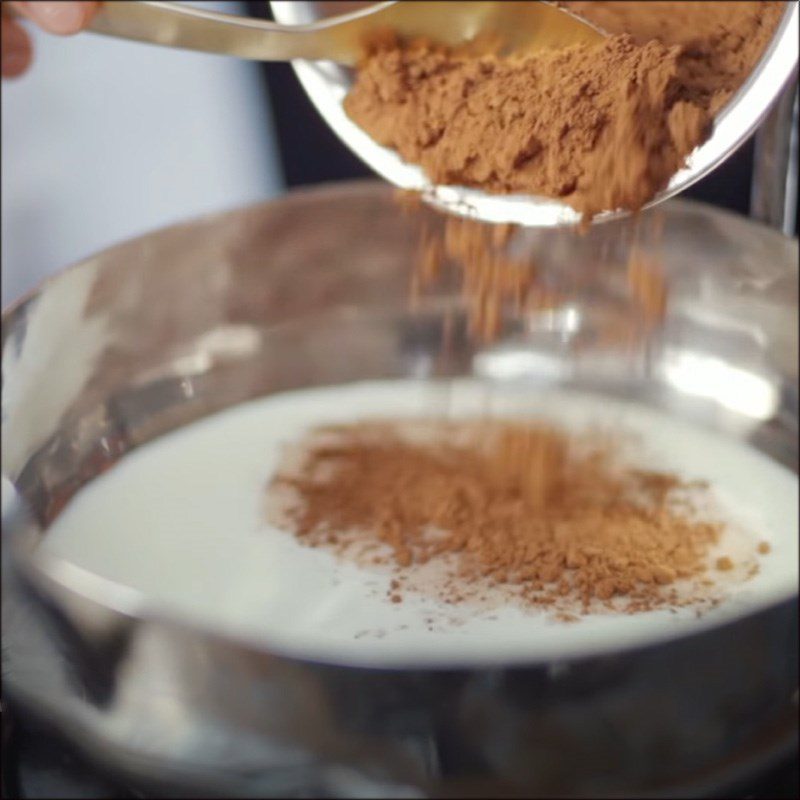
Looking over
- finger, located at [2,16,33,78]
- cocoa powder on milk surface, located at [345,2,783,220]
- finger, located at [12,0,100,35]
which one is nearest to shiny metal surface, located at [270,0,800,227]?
cocoa powder on milk surface, located at [345,2,783,220]

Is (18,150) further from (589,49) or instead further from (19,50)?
(589,49)

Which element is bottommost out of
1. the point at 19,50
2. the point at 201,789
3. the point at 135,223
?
the point at 135,223

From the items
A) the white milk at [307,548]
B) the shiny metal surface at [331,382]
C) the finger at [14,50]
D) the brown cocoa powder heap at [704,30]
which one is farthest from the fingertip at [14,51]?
the brown cocoa powder heap at [704,30]

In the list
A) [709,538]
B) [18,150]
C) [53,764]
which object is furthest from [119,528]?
[18,150]

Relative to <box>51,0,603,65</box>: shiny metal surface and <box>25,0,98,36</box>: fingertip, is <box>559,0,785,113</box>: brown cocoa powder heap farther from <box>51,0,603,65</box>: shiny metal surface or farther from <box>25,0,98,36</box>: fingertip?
<box>25,0,98,36</box>: fingertip

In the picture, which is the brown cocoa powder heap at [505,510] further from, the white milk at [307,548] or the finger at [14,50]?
the finger at [14,50]

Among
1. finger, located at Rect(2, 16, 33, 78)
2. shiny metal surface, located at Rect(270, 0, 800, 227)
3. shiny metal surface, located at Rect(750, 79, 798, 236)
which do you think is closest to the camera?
shiny metal surface, located at Rect(270, 0, 800, 227)
